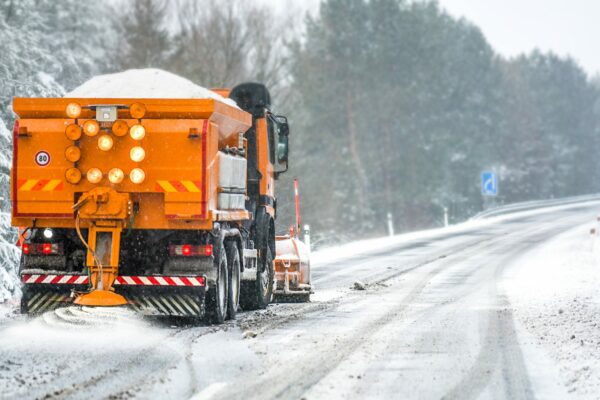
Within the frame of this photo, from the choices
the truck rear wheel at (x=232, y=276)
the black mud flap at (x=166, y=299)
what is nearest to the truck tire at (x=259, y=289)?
the truck rear wheel at (x=232, y=276)

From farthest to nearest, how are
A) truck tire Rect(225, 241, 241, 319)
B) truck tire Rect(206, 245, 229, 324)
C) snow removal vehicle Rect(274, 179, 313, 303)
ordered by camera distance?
1. snow removal vehicle Rect(274, 179, 313, 303)
2. truck tire Rect(225, 241, 241, 319)
3. truck tire Rect(206, 245, 229, 324)

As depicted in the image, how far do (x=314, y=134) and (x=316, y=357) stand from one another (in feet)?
180

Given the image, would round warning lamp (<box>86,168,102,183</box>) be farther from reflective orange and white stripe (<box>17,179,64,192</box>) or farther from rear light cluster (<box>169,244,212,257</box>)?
rear light cluster (<box>169,244,212,257</box>)

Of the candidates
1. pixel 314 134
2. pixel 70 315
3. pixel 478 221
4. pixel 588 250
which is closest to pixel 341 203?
pixel 314 134

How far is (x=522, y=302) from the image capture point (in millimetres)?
15070

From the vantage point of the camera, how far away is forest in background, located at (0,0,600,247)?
40.7 meters

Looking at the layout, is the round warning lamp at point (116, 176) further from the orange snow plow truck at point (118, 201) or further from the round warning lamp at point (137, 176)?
the round warning lamp at point (137, 176)

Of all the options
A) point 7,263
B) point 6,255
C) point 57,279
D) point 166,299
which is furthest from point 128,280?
point 7,263

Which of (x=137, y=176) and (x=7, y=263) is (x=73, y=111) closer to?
(x=137, y=176)

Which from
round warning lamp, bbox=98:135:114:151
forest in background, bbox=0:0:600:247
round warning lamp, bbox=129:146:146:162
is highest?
forest in background, bbox=0:0:600:247

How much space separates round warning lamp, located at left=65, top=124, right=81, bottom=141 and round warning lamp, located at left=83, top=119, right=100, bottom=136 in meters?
0.07

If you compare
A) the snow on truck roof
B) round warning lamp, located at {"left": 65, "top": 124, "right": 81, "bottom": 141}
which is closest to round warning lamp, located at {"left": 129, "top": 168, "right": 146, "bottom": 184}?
round warning lamp, located at {"left": 65, "top": 124, "right": 81, "bottom": 141}

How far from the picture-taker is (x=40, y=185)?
11.6m

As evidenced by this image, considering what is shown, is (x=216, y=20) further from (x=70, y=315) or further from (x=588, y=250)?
(x=70, y=315)
